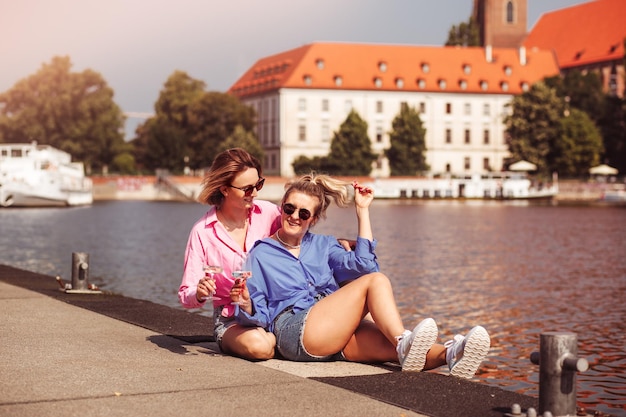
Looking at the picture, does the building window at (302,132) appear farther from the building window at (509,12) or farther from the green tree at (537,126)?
the building window at (509,12)

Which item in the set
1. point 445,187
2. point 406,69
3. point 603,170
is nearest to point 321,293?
point 603,170

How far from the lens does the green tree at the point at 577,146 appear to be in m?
102

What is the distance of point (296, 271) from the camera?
25.4 feet

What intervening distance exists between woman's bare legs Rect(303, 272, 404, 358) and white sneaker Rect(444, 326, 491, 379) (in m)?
0.47

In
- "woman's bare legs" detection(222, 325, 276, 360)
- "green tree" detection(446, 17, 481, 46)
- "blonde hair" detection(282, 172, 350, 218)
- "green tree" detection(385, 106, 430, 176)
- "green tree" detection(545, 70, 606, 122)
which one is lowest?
"woman's bare legs" detection(222, 325, 276, 360)

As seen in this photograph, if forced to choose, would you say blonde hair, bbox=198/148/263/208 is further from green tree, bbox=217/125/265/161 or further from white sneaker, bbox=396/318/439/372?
green tree, bbox=217/125/265/161

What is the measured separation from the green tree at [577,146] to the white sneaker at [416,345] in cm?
9684

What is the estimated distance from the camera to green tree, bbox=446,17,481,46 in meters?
128

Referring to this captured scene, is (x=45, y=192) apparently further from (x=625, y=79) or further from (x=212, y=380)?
(x=212, y=380)

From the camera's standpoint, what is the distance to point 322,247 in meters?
7.85

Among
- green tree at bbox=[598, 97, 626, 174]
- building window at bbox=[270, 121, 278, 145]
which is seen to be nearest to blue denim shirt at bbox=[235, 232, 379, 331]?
green tree at bbox=[598, 97, 626, 174]

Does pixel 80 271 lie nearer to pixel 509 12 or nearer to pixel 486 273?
pixel 486 273

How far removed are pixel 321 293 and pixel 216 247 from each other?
821mm

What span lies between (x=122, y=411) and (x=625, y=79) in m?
95.4
